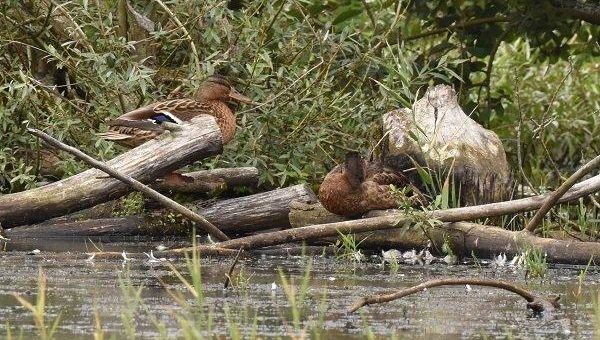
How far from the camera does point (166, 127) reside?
7.98 metres

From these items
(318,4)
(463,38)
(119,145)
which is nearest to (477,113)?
(463,38)

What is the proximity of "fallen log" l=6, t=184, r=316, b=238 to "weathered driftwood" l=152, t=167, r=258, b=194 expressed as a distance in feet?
0.35

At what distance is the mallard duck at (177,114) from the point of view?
845 centimetres

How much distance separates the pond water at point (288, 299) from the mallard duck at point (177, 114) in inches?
33.5

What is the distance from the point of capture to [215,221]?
27.8 ft

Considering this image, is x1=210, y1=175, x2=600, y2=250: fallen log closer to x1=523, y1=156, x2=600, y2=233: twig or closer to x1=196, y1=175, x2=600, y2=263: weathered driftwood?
x1=196, y1=175, x2=600, y2=263: weathered driftwood

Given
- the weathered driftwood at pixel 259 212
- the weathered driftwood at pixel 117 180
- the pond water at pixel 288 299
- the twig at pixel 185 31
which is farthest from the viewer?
the twig at pixel 185 31

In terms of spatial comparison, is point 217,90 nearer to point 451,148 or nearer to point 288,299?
point 451,148

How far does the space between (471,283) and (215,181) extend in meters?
3.78

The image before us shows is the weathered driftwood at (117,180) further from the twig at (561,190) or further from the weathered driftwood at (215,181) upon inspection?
the twig at (561,190)

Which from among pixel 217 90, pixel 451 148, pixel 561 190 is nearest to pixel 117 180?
pixel 217 90

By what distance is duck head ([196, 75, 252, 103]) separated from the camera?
29.5ft

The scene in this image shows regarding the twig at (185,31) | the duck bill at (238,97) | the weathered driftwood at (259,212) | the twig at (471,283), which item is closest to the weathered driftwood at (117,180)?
the weathered driftwood at (259,212)

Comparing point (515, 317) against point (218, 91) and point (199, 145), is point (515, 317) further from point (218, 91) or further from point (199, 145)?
point (218, 91)
